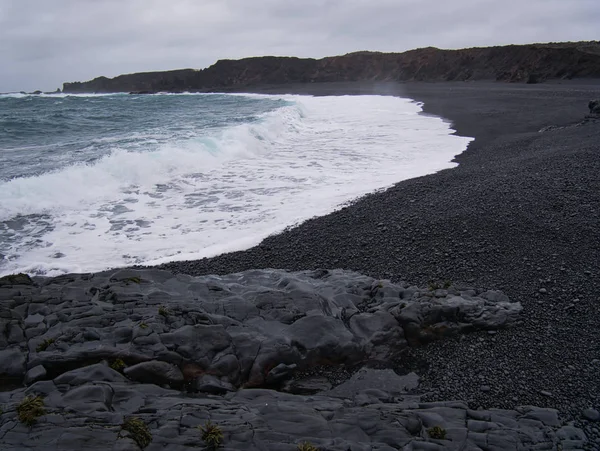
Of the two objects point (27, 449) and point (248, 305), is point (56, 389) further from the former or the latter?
point (248, 305)

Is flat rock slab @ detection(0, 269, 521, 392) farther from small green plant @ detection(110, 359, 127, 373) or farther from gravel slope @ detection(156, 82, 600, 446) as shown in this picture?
gravel slope @ detection(156, 82, 600, 446)

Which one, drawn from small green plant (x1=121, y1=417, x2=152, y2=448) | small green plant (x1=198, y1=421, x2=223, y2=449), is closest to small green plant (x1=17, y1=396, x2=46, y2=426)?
small green plant (x1=121, y1=417, x2=152, y2=448)

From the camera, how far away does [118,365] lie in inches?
183

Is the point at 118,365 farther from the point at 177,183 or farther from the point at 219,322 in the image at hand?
the point at 177,183

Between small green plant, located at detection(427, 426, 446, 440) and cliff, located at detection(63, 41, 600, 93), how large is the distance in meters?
54.1

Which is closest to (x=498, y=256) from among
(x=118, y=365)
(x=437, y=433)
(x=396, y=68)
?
(x=437, y=433)

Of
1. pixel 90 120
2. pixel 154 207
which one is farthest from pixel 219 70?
pixel 154 207

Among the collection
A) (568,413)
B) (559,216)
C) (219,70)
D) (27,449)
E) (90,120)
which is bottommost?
(568,413)

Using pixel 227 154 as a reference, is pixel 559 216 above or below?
below

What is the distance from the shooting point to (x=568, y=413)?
4531 millimetres

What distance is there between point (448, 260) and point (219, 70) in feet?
338

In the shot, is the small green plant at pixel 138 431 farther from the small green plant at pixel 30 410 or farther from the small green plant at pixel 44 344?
the small green plant at pixel 44 344

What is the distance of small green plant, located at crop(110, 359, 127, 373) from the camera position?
4.61 metres

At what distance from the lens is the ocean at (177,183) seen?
9.33m
